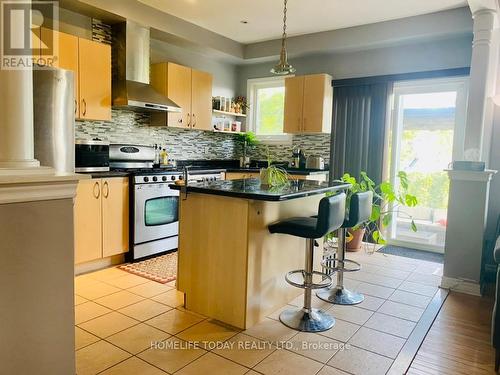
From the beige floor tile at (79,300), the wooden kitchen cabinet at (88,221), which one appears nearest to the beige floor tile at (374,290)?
the beige floor tile at (79,300)

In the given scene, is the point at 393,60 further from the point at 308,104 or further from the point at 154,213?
the point at 154,213

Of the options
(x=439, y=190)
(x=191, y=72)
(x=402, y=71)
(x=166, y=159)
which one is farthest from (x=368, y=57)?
(x=166, y=159)

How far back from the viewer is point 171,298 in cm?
308

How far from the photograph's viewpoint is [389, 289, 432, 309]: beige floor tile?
10.2 ft

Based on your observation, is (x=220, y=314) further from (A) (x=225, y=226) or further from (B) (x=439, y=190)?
(B) (x=439, y=190)

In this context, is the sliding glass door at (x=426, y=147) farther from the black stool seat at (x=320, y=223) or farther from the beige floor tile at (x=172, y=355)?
the beige floor tile at (x=172, y=355)

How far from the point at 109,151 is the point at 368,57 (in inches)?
143

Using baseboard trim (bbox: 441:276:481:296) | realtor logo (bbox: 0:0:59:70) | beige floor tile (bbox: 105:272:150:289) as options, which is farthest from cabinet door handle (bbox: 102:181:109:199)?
baseboard trim (bbox: 441:276:481:296)

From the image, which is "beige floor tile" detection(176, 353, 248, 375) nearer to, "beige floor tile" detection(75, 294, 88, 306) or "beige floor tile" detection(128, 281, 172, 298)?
"beige floor tile" detection(128, 281, 172, 298)

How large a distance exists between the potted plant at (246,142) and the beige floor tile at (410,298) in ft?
10.9

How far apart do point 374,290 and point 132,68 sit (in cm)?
355

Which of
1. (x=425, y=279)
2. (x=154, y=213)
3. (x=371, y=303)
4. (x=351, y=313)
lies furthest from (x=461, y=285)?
(x=154, y=213)

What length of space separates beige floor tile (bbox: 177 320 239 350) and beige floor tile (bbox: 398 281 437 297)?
181cm

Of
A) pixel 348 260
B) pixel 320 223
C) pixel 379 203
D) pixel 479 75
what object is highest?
pixel 479 75
